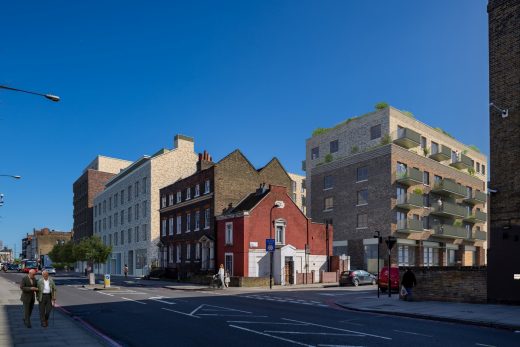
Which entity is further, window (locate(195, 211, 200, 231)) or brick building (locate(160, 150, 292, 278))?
window (locate(195, 211, 200, 231))

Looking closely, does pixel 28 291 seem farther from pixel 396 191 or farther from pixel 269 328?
pixel 396 191

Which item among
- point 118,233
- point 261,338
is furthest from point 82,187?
point 261,338

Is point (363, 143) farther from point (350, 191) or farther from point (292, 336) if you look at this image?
point (292, 336)

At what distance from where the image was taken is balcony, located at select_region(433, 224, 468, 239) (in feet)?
189

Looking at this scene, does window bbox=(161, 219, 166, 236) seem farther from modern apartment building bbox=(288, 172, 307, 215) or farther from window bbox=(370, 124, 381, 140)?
modern apartment building bbox=(288, 172, 307, 215)

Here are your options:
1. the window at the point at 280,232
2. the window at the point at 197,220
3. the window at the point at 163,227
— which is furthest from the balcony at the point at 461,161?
the window at the point at 163,227

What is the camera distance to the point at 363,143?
2286 inches

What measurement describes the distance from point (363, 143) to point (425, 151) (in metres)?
7.88

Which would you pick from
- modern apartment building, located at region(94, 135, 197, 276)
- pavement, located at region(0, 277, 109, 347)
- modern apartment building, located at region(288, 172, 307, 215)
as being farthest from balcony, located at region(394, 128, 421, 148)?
pavement, located at region(0, 277, 109, 347)

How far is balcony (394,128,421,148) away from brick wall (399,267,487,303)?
32.4m

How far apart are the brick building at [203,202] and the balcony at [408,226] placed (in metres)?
12.3

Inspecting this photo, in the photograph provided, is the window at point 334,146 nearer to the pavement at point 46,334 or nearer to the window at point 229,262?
the window at point 229,262

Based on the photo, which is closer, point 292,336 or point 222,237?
point 292,336

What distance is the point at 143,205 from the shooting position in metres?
64.0
